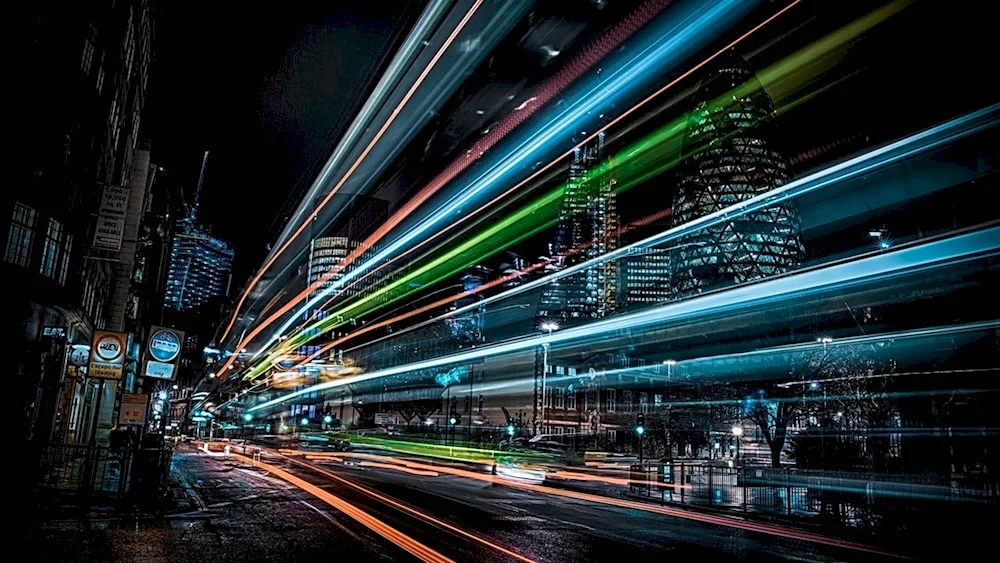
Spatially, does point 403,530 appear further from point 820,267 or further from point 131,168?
point 131,168

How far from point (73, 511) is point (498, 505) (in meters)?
9.62

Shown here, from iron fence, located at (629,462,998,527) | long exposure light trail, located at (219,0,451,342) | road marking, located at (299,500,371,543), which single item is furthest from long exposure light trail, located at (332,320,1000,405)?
road marking, located at (299,500,371,543)

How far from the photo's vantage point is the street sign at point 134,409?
1795 cm

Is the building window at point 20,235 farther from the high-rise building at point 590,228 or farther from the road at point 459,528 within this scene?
the high-rise building at point 590,228

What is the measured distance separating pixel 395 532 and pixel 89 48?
2049cm

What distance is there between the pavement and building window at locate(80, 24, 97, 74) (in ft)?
46.9

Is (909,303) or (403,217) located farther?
(403,217)

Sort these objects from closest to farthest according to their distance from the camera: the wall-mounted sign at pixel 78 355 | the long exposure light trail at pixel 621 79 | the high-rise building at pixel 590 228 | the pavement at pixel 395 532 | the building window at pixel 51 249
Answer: the pavement at pixel 395 532 → the long exposure light trail at pixel 621 79 → the building window at pixel 51 249 → the wall-mounted sign at pixel 78 355 → the high-rise building at pixel 590 228

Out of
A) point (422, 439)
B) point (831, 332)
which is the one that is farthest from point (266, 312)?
point (831, 332)

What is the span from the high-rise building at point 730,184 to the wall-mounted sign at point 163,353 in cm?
6470

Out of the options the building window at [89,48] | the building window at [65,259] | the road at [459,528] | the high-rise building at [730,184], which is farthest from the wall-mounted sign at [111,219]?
the high-rise building at [730,184]

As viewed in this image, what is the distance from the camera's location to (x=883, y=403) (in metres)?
21.8

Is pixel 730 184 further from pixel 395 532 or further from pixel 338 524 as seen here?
pixel 395 532

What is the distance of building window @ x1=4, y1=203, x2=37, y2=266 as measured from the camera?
19.9 m
